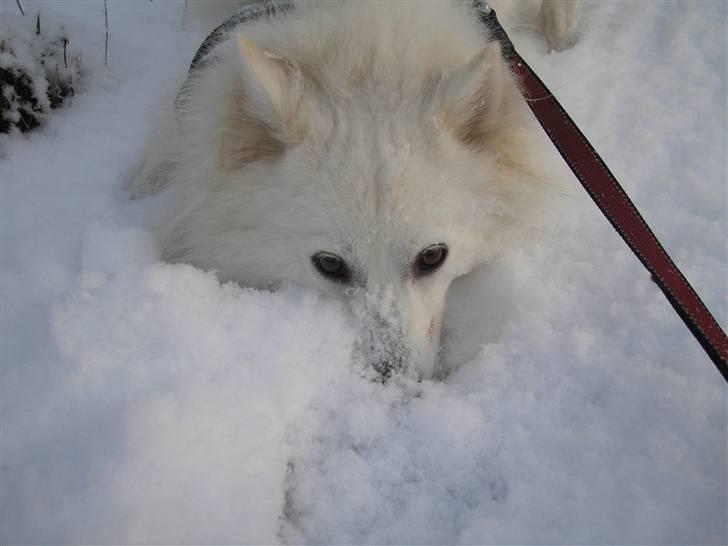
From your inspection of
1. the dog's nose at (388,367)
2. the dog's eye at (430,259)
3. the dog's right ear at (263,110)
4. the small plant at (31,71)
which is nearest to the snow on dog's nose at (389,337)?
the dog's nose at (388,367)

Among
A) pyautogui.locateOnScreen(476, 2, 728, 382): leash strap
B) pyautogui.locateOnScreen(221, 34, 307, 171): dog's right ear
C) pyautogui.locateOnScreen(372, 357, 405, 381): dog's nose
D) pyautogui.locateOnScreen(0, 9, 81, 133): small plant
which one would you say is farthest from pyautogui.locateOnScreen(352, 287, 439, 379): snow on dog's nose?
pyautogui.locateOnScreen(0, 9, 81, 133): small plant

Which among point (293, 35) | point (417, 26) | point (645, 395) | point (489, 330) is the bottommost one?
point (489, 330)

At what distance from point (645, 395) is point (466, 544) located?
25.4 inches

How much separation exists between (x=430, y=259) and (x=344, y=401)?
526 millimetres

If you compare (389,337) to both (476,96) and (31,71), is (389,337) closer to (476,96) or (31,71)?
(476,96)

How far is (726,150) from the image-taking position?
2438mm

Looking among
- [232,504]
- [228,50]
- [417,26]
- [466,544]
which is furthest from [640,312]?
[228,50]

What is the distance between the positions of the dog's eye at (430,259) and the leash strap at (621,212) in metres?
0.46

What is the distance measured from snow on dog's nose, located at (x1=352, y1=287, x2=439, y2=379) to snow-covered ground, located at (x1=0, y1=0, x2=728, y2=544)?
58mm

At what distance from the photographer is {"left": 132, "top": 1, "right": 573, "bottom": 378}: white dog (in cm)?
179

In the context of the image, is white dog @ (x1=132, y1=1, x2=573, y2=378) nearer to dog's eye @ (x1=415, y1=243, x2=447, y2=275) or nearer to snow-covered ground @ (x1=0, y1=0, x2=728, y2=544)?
dog's eye @ (x1=415, y1=243, x2=447, y2=275)

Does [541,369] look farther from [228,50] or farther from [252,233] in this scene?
[228,50]

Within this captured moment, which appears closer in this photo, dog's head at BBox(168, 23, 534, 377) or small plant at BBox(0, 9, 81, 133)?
dog's head at BBox(168, 23, 534, 377)

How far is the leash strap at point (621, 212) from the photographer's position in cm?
145
